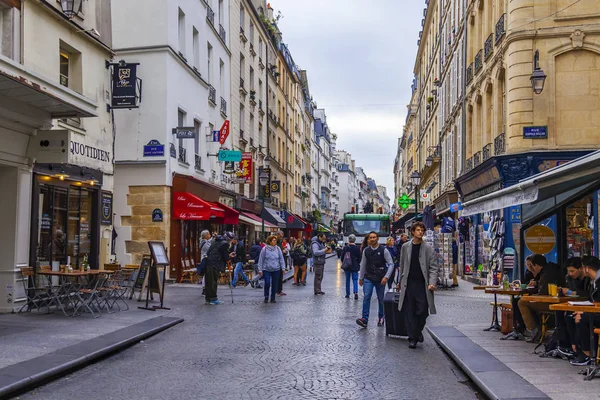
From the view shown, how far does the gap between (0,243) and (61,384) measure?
6.08 m

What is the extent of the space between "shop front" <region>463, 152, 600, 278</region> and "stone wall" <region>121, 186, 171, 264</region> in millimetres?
11700

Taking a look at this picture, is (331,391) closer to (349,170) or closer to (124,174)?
(124,174)

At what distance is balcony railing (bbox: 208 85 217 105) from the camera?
26828 mm

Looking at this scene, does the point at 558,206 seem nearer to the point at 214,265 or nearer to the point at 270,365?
the point at 270,365

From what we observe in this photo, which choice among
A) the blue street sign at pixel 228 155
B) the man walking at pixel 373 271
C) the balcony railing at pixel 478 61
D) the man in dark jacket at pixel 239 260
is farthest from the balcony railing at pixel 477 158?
the man walking at pixel 373 271

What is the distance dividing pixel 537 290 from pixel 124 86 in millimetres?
12118

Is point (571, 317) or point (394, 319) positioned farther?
point (394, 319)

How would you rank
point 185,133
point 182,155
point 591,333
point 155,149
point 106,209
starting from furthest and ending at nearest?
point 182,155
point 185,133
point 155,149
point 106,209
point 591,333

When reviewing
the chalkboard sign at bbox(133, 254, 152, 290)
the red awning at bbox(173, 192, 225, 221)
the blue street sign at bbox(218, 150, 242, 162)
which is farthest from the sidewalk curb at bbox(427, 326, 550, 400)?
the blue street sign at bbox(218, 150, 242, 162)

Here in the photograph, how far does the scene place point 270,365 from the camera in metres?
8.27

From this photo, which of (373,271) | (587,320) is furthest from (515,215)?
(587,320)

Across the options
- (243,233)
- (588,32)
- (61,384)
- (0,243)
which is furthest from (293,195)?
(61,384)

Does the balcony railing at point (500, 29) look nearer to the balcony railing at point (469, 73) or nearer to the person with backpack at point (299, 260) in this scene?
the balcony railing at point (469, 73)

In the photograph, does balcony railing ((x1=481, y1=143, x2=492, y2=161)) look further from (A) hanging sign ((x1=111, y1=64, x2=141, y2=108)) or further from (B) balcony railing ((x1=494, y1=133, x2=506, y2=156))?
(A) hanging sign ((x1=111, y1=64, x2=141, y2=108))
